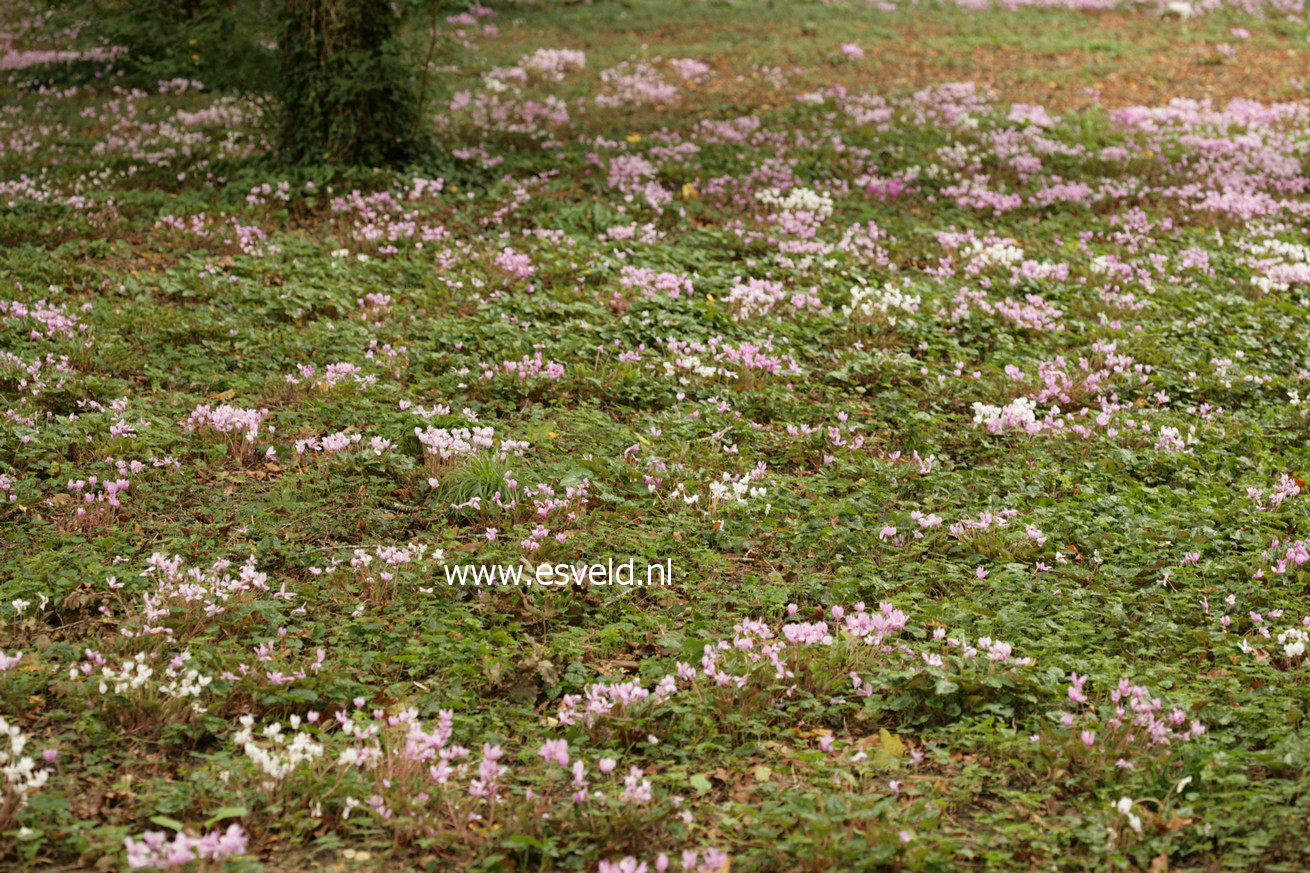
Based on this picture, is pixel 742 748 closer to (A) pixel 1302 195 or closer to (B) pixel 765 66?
(A) pixel 1302 195

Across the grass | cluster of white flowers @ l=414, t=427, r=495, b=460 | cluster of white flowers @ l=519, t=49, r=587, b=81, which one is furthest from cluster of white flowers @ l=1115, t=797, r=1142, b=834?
cluster of white flowers @ l=519, t=49, r=587, b=81

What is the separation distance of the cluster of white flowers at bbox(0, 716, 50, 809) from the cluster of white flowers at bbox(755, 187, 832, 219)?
10.3 m

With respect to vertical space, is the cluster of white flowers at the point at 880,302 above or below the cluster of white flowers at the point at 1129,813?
above

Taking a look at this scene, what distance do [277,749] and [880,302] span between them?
7.54 meters

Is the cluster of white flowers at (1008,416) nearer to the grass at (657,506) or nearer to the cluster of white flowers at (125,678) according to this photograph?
the grass at (657,506)

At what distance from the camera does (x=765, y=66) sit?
2116 cm

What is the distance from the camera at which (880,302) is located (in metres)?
10.6

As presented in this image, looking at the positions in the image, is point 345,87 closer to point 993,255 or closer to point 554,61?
point 993,255

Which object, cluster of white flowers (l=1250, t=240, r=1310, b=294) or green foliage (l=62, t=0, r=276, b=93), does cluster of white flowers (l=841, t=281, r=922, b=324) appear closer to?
cluster of white flowers (l=1250, t=240, r=1310, b=294)

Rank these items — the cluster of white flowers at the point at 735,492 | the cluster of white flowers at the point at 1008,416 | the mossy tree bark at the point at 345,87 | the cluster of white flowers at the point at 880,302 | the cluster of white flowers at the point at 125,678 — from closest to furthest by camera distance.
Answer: the cluster of white flowers at the point at 125,678, the cluster of white flowers at the point at 735,492, the cluster of white flowers at the point at 1008,416, the cluster of white flowers at the point at 880,302, the mossy tree bark at the point at 345,87

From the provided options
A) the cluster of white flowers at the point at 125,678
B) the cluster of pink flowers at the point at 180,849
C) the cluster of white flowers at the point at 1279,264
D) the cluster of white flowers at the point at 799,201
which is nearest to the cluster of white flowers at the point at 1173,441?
the cluster of white flowers at the point at 1279,264

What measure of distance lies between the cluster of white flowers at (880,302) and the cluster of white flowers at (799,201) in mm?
2485

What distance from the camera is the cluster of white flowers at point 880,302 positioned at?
10391 mm

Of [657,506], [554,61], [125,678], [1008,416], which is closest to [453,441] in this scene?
[657,506]
